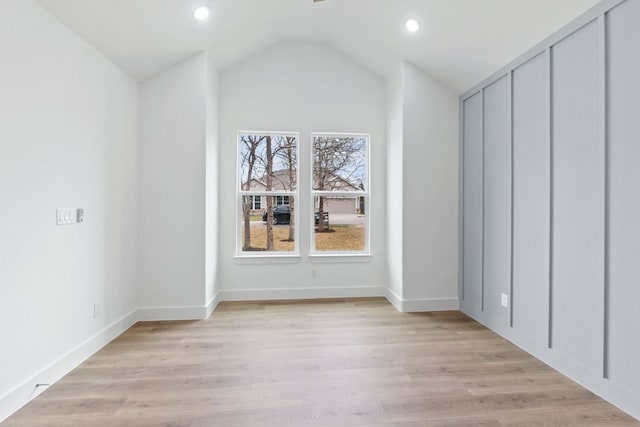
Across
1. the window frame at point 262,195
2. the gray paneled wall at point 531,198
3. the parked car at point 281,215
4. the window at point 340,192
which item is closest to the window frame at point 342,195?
the window at point 340,192

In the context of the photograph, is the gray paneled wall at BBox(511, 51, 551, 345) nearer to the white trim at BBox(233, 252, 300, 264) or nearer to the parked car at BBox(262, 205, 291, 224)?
the white trim at BBox(233, 252, 300, 264)

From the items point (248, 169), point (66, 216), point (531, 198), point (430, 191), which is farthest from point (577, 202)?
point (66, 216)

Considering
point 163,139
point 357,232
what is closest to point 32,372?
point 163,139

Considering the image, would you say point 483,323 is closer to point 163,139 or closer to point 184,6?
point 163,139

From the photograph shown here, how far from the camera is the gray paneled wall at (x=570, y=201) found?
1933 millimetres

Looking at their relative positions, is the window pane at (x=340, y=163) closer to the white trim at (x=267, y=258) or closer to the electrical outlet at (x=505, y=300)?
the white trim at (x=267, y=258)

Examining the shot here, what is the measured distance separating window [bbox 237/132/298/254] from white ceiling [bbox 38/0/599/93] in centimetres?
107

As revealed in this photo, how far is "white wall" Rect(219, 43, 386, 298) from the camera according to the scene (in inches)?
162

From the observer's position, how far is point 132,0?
2.53m

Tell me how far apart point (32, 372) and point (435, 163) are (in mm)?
3930

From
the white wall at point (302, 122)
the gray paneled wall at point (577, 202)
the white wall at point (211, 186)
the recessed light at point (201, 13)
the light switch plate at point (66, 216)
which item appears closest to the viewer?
the gray paneled wall at point (577, 202)

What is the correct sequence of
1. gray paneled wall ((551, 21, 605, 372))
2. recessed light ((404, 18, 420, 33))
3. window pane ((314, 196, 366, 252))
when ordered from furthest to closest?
window pane ((314, 196, 366, 252)) < recessed light ((404, 18, 420, 33)) < gray paneled wall ((551, 21, 605, 372))

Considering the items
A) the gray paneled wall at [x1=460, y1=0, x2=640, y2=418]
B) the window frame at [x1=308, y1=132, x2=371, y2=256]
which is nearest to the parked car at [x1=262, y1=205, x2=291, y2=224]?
the window frame at [x1=308, y1=132, x2=371, y2=256]

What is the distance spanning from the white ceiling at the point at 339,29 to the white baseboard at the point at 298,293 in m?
2.65
